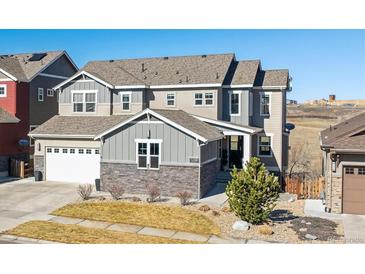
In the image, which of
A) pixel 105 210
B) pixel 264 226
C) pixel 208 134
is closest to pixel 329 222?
pixel 264 226

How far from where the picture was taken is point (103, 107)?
30.3 m

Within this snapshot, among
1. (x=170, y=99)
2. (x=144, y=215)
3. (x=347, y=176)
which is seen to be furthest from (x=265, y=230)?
(x=170, y=99)

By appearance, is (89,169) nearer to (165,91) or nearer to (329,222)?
(165,91)

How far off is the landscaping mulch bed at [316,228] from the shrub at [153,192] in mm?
7208

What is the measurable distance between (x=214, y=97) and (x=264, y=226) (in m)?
13.4

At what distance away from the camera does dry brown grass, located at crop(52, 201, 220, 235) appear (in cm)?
1695

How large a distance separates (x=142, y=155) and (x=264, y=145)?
10.2 m

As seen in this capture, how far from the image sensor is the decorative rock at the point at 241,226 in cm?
1637

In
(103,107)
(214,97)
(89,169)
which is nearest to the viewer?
(89,169)

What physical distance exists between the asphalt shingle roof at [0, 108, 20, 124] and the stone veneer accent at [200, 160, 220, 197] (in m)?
16.6

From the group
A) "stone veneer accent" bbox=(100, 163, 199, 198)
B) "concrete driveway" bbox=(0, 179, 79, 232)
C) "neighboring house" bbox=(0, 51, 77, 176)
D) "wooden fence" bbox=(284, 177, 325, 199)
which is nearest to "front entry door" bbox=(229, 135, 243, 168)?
"wooden fence" bbox=(284, 177, 325, 199)

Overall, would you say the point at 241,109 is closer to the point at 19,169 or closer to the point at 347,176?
the point at 347,176

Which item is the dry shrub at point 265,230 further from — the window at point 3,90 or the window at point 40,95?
the window at point 3,90

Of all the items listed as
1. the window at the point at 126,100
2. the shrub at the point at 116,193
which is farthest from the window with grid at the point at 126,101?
the shrub at the point at 116,193
